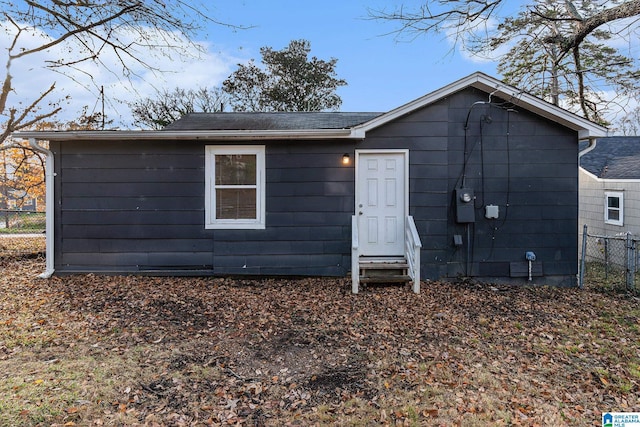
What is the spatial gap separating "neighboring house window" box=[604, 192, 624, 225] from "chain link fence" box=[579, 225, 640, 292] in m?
0.65

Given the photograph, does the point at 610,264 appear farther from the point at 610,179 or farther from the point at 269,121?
the point at 269,121

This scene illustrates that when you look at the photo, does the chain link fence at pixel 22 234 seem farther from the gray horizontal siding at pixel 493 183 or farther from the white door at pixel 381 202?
the gray horizontal siding at pixel 493 183

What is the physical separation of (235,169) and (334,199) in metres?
1.81

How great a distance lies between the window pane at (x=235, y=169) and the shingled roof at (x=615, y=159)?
900 cm

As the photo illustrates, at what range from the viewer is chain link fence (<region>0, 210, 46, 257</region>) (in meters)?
9.22

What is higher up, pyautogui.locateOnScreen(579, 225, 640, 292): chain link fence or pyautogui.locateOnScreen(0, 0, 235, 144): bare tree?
pyautogui.locateOnScreen(0, 0, 235, 144): bare tree

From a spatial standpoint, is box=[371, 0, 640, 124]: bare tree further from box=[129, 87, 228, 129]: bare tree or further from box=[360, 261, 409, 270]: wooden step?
box=[129, 87, 228, 129]: bare tree

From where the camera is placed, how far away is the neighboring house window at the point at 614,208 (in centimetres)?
883

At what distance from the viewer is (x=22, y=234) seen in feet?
43.8

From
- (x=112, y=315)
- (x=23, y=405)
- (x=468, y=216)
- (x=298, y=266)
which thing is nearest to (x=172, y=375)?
(x=23, y=405)

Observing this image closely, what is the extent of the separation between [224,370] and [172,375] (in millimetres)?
423

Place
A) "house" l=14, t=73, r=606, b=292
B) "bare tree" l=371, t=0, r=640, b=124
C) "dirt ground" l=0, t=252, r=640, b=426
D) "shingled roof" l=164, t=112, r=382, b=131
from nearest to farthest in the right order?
1. "dirt ground" l=0, t=252, r=640, b=426
2. "bare tree" l=371, t=0, r=640, b=124
3. "house" l=14, t=73, r=606, b=292
4. "shingled roof" l=164, t=112, r=382, b=131

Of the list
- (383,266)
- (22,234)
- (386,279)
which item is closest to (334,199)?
(383,266)

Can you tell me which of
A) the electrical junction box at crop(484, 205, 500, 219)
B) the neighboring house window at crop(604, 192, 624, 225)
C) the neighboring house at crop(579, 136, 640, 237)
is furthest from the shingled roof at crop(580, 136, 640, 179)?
the electrical junction box at crop(484, 205, 500, 219)
